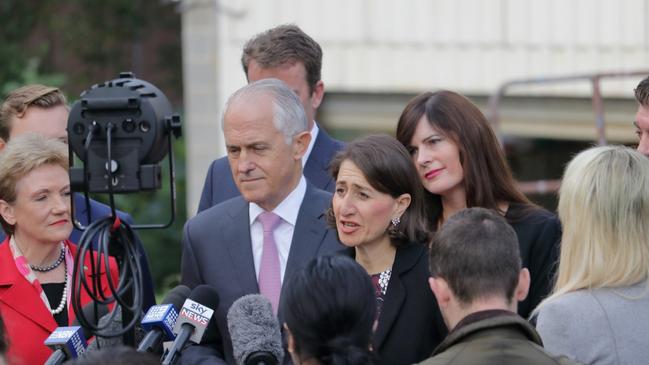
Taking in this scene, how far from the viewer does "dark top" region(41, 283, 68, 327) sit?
5.05 meters

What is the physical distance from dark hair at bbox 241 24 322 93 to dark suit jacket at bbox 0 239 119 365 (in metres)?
1.23

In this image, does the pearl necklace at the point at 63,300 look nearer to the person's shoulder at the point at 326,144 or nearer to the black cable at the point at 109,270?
the black cable at the point at 109,270

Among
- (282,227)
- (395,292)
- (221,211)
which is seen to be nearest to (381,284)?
(395,292)

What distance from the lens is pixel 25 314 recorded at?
496 centimetres

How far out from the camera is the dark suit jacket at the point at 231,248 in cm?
470

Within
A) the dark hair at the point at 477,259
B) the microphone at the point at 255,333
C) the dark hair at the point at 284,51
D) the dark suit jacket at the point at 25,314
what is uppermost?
the dark hair at the point at 284,51

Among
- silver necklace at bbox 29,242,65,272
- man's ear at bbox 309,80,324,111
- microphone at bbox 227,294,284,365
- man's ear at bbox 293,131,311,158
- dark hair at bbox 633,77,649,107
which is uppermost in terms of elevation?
dark hair at bbox 633,77,649,107

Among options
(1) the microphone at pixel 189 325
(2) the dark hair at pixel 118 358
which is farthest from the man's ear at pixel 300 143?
(2) the dark hair at pixel 118 358

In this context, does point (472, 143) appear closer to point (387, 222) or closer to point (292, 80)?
point (387, 222)

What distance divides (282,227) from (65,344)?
1.13 m

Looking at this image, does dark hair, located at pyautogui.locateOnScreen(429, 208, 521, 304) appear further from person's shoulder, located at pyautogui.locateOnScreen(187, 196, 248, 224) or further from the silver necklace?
the silver necklace

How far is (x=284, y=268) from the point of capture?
4.79m

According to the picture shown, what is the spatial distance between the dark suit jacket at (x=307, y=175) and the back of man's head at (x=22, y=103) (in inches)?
35.6

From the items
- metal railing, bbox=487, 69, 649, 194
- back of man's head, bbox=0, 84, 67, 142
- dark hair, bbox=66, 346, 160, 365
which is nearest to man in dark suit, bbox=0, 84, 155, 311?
back of man's head, bbox=0, 84, 67, 142
